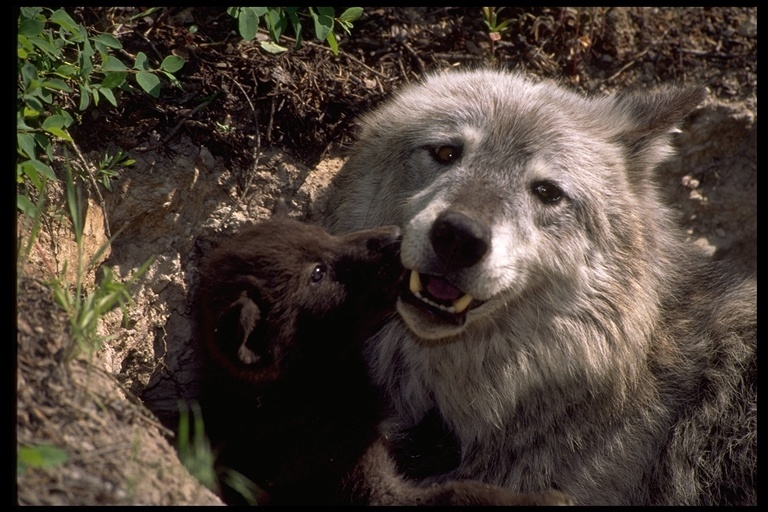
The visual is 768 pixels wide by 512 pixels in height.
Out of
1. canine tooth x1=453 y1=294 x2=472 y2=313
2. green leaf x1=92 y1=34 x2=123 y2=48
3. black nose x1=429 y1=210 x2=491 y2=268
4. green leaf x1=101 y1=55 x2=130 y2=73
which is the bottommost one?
canine tooth x1=453 y1=294 x2=472 y2=313

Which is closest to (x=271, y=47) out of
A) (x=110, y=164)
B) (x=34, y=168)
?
(x=110, y=164)

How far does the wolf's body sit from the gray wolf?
0.30 m

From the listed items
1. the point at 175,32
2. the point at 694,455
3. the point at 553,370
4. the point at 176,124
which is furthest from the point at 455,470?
the point at 175,32

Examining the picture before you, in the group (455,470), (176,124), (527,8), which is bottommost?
(455,470)

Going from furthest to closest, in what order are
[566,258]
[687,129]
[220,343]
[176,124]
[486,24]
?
1. [687,129]
2. [486,24]
3. [176,124]
4. [566,258]
5. [220,343]

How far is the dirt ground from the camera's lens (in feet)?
10.2

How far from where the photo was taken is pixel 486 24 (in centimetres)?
580

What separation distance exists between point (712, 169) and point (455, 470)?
3657 mm

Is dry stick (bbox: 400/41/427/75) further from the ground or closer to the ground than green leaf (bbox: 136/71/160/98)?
further from the ground

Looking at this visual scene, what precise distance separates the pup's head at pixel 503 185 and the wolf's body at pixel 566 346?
0.01 metres

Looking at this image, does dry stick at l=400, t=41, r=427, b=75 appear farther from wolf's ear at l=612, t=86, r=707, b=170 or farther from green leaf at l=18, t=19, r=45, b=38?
green leaf at l=18, t=19, r=45, b=38

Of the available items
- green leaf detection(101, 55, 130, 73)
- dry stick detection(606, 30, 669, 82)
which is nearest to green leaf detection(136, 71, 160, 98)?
green leaf detection(101, 55, 130, 73)

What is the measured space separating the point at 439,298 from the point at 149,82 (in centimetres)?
204

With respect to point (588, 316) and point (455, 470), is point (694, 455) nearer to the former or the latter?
point (588, 316)
